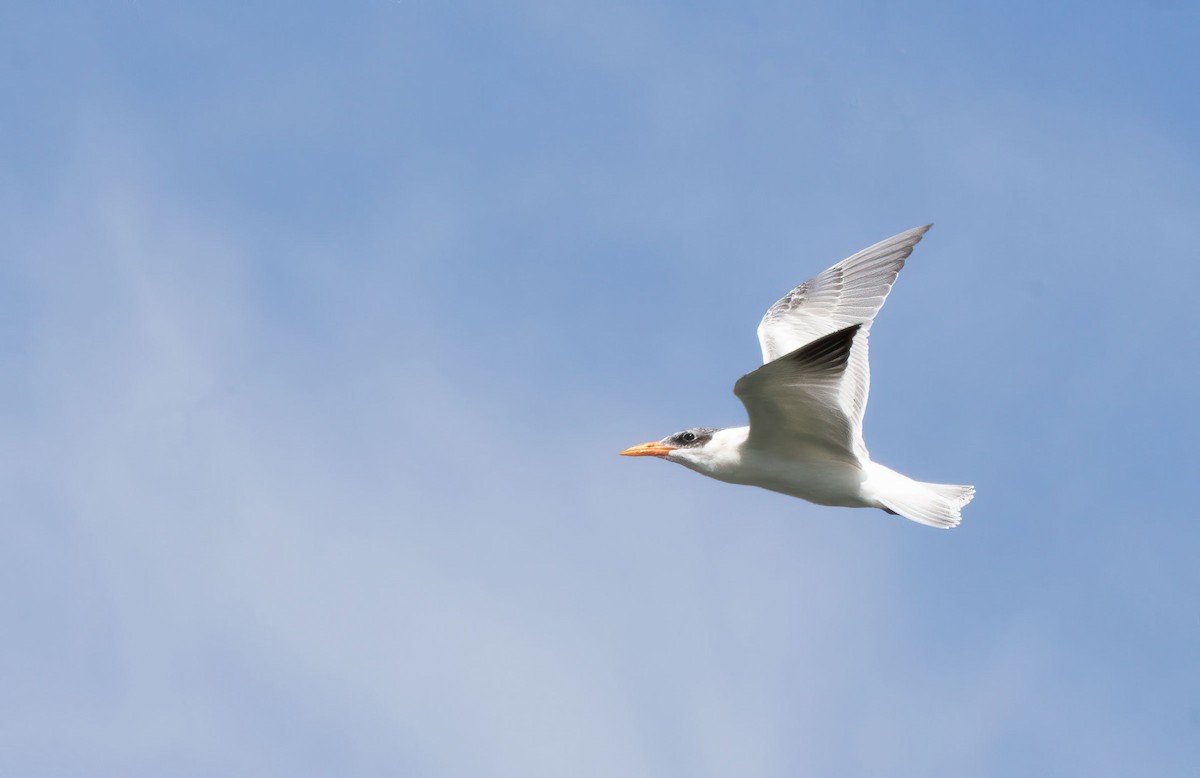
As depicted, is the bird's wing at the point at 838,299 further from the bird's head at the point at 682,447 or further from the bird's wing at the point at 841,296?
the bird's head at the point at 682,447

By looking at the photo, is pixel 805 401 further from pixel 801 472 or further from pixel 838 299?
pixel 838 299

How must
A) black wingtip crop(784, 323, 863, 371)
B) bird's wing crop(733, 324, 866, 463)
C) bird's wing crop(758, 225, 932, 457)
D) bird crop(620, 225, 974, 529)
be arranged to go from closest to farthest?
1. black wingtip crop(784, 323, 863, 371)
2. bird's wing crop(733, 324, 866, 463)
3. bird crop(620, 225, 974, 529)
4. bird's wing crop(758, 225, 932, 457)

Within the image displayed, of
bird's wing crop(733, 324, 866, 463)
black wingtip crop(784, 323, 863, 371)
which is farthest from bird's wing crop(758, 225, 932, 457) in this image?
black wingtip crop(784, 323, 863, 371)

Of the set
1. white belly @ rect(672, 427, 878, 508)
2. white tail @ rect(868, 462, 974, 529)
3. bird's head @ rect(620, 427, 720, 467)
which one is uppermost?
bird's head @ rect(620, 427, 720, 467)

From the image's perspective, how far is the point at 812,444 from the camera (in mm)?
15961

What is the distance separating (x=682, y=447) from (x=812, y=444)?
5.61ft

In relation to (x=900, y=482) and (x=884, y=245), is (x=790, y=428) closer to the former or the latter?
(x=900, y=482)

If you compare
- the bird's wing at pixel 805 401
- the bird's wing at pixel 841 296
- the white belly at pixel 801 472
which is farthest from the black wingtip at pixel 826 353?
the bird's wing at pixel 841 296

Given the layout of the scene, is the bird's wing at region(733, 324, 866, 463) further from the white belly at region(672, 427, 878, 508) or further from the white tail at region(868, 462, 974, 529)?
the white tail at region(868, 462, 974, 529)

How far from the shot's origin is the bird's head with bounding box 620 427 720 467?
1670 centimetres

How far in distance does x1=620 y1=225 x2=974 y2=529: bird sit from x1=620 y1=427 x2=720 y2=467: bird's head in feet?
0.04

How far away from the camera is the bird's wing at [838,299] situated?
1928cm

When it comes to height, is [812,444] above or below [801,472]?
above

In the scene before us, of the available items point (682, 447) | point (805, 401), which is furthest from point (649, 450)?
point (805, 401)
